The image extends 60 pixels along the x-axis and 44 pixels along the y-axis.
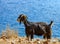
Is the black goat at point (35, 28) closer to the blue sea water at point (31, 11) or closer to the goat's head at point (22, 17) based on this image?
the goat's head at point (22, 17)

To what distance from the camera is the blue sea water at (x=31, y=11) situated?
14422mm

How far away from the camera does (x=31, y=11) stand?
16734 millimetres

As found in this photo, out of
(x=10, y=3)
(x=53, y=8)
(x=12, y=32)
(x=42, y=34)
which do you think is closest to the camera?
(x=42, y=34)

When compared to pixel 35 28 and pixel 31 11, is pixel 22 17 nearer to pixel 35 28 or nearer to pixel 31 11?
pixel 35 28

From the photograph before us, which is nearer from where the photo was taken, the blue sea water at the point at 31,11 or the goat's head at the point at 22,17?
the goat's head at the point at 22,17

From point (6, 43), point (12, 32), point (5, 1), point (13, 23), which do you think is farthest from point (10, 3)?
point (6, 43)

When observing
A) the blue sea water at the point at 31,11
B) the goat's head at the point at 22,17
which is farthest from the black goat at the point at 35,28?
the blue sea water at the point at 31,11

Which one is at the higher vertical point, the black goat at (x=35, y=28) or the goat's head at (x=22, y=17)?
the goat's head at (x=22, y=17)

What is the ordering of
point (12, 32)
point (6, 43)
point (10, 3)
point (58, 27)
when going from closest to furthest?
1. point (6, 43)
2. point (12, 32)
3. point (58, 27)
4. point (10, 3)

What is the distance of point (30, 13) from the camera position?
1602 centimetres

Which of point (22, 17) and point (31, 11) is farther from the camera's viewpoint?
point (31, 11)

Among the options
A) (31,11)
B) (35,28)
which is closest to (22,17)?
(35,28)

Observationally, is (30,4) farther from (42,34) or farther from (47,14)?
(42,34)

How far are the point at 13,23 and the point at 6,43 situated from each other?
5.51 meters
